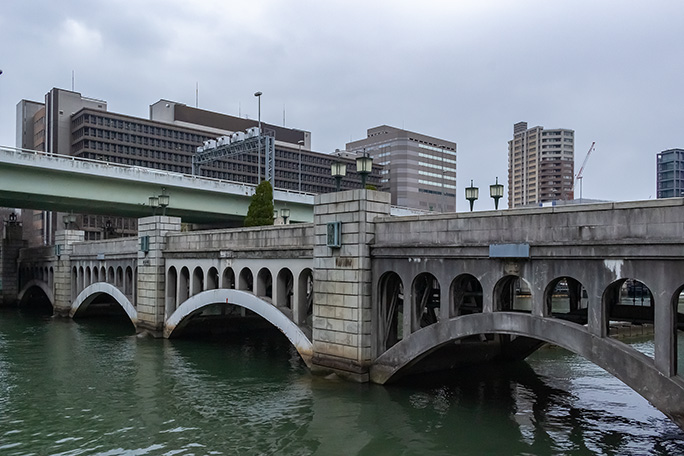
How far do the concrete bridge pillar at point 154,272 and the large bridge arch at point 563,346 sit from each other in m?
19.3

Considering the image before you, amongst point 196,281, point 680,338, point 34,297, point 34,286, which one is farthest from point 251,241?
point 34,297

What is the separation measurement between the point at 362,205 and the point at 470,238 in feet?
16.1

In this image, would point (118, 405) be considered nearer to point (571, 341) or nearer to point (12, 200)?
point (571, 341)

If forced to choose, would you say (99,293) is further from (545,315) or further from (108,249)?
(545,315)

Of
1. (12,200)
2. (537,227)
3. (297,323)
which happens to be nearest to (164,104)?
(12,200)

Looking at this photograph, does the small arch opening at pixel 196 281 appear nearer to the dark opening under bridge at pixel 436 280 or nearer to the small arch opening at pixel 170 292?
the dark opening under bridge at pixel 436 280

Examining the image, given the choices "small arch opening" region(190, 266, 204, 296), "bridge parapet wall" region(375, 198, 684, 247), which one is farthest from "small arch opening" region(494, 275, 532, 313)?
"small arch opening" region(190, 266, 204, 296)

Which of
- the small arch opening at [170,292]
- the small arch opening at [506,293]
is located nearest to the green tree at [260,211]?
the small arch opening at [170,292]

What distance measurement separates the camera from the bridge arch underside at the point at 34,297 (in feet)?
206

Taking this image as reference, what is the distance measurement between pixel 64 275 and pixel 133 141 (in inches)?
2755

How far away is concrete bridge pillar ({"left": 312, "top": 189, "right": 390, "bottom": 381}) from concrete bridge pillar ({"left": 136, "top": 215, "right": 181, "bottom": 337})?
16.2 m

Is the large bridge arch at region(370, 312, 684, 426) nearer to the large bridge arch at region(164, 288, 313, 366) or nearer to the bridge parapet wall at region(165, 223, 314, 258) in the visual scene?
the large bridge arch at region(164, 288, 313, 366)

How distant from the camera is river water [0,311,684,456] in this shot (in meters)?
17.0

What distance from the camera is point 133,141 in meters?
118
